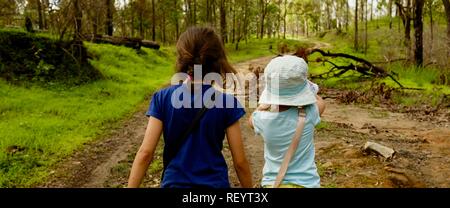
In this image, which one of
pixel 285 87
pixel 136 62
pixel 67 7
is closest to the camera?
pixel 285 87

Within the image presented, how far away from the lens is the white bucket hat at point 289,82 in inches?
127

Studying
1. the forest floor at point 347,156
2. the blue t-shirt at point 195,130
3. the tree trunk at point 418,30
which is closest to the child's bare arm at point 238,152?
the blue t-shirt at point 195,130

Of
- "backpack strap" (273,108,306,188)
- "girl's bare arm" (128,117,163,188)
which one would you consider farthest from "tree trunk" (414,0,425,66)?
"girl's bare arm" (128,117,163,188)

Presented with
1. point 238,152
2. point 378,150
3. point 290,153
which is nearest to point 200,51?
point 238,152

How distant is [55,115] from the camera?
438 inches

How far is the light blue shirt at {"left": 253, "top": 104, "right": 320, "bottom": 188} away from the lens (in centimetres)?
329

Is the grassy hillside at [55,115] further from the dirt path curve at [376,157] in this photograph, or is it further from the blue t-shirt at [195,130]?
the blue t-shirt at [195,130]

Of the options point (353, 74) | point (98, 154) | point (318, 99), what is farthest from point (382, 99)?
point (318, 99)

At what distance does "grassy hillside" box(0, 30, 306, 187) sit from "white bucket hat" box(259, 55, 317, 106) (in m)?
4.81

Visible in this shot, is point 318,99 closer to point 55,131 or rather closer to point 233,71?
point 233,71

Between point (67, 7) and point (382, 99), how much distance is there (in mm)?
9803

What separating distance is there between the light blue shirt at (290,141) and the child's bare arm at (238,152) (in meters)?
0.28
